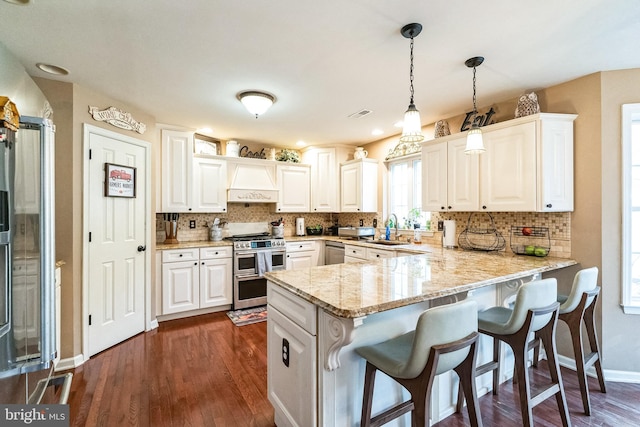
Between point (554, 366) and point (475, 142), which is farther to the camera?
point (475, 142)

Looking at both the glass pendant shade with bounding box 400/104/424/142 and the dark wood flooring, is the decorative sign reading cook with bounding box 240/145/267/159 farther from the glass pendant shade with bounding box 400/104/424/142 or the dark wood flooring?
the glass pendant shade with bounding box 400/104/424/142

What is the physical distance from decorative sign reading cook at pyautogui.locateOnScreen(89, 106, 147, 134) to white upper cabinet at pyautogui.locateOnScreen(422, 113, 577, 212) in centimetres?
341

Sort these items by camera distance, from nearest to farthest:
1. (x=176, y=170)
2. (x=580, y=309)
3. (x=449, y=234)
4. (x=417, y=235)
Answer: (x=580, y=309), (x=449, y=234), (x=176, y=170), (x=417, y=235)

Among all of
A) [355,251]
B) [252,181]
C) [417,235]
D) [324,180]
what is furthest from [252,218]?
[417,235]

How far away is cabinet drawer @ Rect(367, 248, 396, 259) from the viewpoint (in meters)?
3.52

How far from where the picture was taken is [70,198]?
2.54 meters

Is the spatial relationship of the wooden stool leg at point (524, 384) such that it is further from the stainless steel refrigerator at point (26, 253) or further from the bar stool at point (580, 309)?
the stainless steel refrigerator at point (26, 253)

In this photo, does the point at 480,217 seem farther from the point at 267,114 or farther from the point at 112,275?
the point at 112,275

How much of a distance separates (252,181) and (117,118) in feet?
6.44

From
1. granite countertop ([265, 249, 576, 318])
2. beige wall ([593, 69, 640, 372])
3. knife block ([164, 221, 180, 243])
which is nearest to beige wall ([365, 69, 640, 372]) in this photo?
beige wall ([593, 69, 640, 372])

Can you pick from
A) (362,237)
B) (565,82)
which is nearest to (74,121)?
(362,237)

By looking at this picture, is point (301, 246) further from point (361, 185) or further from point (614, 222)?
point (614, 222)

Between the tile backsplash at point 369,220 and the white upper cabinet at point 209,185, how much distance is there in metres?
0.35

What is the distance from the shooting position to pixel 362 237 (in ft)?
14.7
